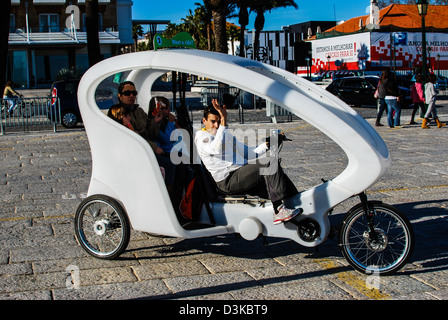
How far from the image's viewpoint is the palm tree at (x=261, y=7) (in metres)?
43.3

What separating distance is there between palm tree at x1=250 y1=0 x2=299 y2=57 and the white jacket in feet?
105

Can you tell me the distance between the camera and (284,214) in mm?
4758

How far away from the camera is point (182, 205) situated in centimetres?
512

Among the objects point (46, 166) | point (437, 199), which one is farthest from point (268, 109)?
point (437, 199)

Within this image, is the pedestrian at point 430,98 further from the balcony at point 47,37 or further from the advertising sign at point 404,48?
the balcony at point 47,37

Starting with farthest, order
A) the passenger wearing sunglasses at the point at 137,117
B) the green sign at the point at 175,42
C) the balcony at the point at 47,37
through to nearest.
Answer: the balcony at the point at 47,37
the green sign at the point at 175,42
the passenger wearing sunglasses at the point at 137,117

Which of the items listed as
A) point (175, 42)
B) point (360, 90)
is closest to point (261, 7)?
point (360, 90)

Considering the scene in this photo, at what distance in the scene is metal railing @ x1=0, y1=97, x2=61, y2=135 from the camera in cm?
1588

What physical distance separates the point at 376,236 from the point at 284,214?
2.54ft

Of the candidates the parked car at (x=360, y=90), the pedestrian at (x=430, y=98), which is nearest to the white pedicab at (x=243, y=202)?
the pedestrian at (x=430, y=98)

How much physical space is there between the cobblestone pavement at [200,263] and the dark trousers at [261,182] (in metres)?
0.64

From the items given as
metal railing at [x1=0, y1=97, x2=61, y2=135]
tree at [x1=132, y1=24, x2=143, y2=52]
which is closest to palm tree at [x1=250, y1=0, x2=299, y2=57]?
metal railing at [x1=0, y1=97, x2=61, y2=135]

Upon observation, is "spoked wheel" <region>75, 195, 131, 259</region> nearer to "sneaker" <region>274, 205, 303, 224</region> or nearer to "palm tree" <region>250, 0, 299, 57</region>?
"sneaker" <region>274, 205, 303, 224</region>

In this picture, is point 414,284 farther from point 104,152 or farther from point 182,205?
point 104,152
